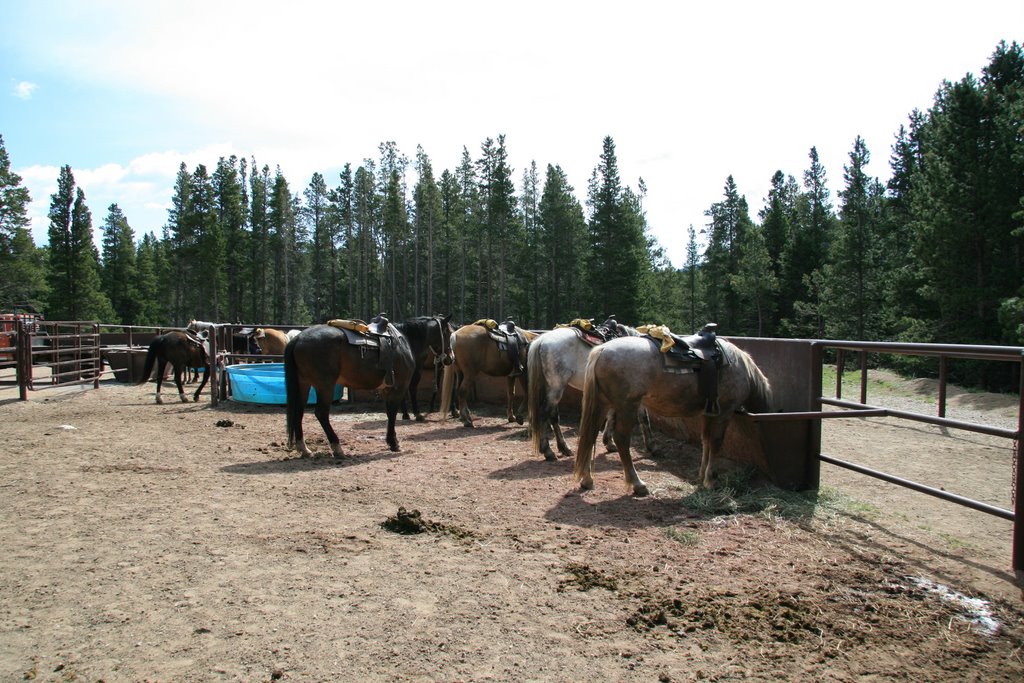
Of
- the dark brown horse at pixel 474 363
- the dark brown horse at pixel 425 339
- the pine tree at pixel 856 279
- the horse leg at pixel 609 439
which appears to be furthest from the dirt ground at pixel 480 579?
the pine tree at pixel 856 279

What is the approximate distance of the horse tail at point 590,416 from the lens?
562 centimetres

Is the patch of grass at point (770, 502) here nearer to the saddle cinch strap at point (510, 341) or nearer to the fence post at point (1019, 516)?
the fence post at point (1019, 516)

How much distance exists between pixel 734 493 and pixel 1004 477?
3.54 m

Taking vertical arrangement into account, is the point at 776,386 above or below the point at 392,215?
below

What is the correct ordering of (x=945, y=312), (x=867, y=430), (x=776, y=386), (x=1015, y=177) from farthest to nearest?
(x=945, y=312)
(x=1015, y=177)
(x=867, y=430)
(x=776, y=386)

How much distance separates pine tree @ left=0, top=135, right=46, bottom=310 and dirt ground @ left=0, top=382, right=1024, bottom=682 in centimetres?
3754

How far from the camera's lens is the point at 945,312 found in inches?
906

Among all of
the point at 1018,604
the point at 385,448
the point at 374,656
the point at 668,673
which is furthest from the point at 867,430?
the point at 374,656

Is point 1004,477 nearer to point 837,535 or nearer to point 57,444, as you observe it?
point 837,535

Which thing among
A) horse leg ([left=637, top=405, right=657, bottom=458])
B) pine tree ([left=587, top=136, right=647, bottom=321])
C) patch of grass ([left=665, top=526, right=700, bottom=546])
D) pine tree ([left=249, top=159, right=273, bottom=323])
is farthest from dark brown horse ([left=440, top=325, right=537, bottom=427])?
pine tree ([left=249, top=159, right=273, bottom=323])

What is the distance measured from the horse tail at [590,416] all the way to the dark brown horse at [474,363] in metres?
4.26

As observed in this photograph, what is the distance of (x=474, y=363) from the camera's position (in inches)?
396

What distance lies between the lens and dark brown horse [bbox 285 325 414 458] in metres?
7.34

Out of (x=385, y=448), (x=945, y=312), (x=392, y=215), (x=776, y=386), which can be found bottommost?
(x=385, y=448)
